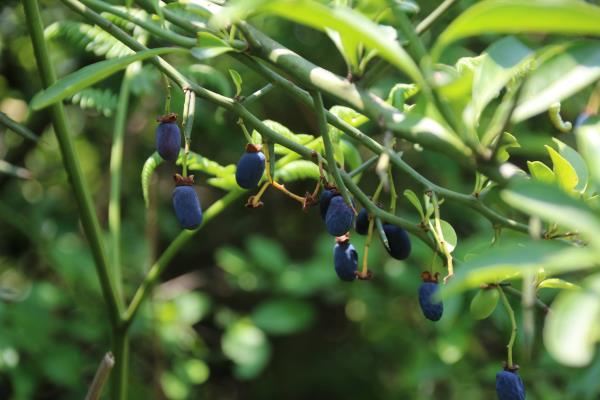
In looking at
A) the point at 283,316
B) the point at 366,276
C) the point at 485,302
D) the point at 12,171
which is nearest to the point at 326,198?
the point at 366,276

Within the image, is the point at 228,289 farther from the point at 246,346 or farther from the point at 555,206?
the point at 555,206

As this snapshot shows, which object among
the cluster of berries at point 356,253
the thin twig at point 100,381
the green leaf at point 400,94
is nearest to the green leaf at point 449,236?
the cluster of berries at point 356,253

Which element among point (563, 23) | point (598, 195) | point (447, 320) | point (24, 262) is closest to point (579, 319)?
point (563, 23)

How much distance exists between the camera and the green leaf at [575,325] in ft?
1.56

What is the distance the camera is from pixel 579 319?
1.60 ft

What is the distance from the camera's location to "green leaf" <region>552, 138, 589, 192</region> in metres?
0.88

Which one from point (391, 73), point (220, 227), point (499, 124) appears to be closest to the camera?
point (499, 124)

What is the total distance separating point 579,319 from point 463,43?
7.30 ft

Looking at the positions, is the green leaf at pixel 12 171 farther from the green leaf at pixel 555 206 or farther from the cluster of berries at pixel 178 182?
the green leaf at pixel 555 206

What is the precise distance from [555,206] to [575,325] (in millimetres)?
86

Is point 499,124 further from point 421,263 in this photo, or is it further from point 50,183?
point 50,183

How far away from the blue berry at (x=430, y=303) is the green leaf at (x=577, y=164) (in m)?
0.20

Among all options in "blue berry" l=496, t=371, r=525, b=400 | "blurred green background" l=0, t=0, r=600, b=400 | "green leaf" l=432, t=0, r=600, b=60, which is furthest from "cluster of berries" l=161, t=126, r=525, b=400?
"blurred green background" l=0, t=0, r=600, b=400

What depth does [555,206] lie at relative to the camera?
1.77 feet
